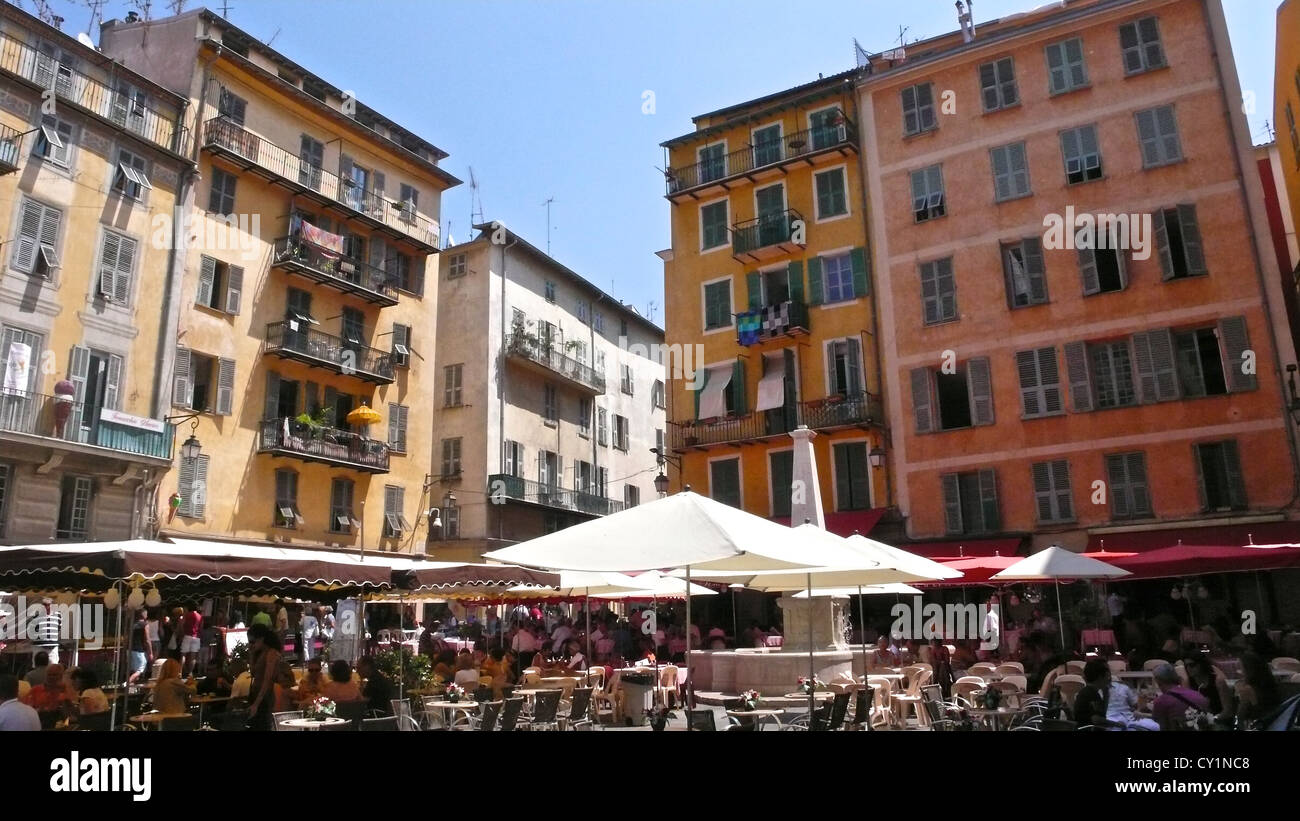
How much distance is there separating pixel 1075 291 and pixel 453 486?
A: 2239cm

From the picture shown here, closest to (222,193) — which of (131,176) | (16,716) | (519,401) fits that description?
(131,176)

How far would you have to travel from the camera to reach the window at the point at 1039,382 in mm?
22922

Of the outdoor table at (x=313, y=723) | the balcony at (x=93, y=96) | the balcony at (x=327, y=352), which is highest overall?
the balcony at (x=93, y=96)

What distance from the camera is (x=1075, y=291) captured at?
23141 millimetres

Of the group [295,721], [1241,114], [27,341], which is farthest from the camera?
[1241,114]

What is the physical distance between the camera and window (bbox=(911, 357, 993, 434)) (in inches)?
940

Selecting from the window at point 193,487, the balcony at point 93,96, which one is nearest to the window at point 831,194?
the balcony at point 93,96

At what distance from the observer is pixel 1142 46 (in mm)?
23250

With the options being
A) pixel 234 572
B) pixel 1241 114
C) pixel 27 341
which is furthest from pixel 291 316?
pixel 1241 114

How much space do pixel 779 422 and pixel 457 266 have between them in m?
16.7

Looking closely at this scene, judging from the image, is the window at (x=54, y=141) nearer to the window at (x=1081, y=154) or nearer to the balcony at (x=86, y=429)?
the balcony at (x=86, y=429)

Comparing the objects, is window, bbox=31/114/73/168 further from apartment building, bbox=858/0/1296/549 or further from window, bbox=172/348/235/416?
apartment building, bbox=858/0/1296/549

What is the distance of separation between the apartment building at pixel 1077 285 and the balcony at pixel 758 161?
1.16 metres
